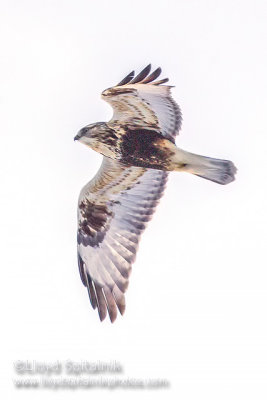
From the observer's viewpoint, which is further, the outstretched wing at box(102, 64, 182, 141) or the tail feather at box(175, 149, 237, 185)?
the tail feather at box(175, 149, 237, 185)

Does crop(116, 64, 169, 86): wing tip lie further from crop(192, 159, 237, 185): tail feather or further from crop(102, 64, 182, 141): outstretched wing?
crop(192, 159, 237, 185): tail feather

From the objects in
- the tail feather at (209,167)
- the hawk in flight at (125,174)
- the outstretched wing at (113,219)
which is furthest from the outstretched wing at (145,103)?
the outstretched wing at (113,219)

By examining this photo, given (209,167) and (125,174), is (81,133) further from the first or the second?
(209,167)

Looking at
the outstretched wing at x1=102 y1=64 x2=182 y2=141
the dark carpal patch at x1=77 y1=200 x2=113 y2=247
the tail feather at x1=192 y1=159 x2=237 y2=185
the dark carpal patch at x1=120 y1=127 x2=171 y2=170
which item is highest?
the outstretched wing at x1=102 y1=64 x2=182 y2=141

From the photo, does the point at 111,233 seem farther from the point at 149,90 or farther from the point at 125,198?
the point at 149,90

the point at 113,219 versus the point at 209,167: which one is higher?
the point at 209,167

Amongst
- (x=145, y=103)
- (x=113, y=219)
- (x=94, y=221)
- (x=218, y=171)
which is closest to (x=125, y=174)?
(x=113, y=219)

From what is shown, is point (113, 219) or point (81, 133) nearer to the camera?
point (81, 133)

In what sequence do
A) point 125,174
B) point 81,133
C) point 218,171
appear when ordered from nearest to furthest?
point 218,171, point 81,133, point 125,174

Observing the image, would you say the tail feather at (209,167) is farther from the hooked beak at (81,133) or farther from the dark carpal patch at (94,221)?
the dark carpal patch at (94,221)

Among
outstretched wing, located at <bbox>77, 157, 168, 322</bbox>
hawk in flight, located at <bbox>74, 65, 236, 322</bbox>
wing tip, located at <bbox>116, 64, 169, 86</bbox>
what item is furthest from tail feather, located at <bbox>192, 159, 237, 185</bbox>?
wing tip, located at <bbox>116, 64, 169, 86</bbox>
